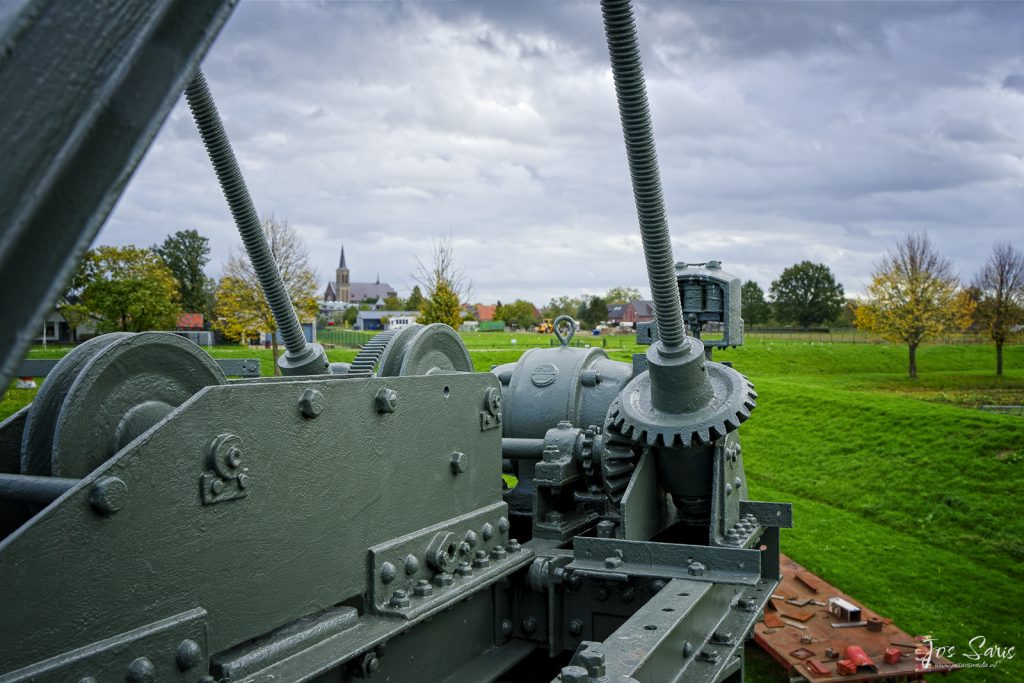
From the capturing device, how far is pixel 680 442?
4.73m

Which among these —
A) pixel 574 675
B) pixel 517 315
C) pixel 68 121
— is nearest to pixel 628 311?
pixel 517 315

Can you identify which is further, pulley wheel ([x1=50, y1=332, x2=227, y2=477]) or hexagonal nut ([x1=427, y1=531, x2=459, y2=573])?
hexagonal nut ([x1=427, y1=531, x2=459, y2=573])

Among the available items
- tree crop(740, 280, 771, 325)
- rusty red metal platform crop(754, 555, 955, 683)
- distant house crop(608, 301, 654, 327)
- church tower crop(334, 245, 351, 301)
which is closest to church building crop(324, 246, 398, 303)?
church tower crop(334, 245, 351, 301)

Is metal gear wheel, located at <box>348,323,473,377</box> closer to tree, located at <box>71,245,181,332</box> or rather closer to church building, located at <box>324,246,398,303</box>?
tree, located at <box>71,245,181,332</box>

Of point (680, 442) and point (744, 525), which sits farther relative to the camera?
point (744, 525)

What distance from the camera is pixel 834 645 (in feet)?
23.2

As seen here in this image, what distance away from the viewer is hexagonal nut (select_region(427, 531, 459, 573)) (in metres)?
3.61

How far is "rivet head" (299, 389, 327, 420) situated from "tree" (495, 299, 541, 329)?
77.3 meters

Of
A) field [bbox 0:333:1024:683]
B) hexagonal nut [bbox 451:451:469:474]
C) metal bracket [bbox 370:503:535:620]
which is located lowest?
field [bbox 0:333:1024:683]

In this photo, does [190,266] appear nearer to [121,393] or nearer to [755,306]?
[755,306]

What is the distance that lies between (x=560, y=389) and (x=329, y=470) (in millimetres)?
3118

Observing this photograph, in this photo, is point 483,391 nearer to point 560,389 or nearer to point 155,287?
point 560,389

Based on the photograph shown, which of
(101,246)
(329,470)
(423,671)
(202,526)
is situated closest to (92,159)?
(202,526)

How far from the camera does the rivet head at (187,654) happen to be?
2.37 meters
